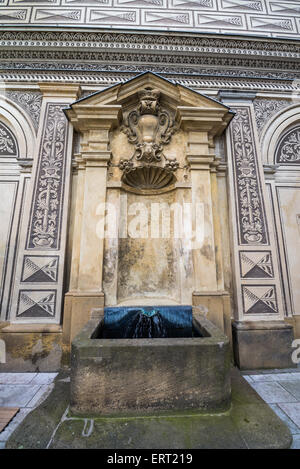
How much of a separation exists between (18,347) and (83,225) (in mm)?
2080

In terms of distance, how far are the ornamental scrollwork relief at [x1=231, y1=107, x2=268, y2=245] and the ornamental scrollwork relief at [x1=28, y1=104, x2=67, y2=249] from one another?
3.23 meters

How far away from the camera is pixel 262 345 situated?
3.61 m

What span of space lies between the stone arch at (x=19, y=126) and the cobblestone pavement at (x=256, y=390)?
3737mm

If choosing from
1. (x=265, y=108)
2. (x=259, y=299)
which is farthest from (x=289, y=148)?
(x=259, y=299)

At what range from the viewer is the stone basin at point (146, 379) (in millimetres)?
2033

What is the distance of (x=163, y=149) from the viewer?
14.4 feet

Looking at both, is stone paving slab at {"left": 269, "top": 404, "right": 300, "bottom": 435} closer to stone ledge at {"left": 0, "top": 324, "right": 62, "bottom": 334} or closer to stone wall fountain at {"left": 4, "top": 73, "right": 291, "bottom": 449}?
stone wall fountain at {"left": 4, "top": 73, "right": 291, "bottom": 449}

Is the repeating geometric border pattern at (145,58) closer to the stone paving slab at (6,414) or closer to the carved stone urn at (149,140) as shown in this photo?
the carved stone urn at (149,140)

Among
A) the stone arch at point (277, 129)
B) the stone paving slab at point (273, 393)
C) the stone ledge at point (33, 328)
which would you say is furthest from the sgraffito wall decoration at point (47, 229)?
the stone arch at point (277, 129)

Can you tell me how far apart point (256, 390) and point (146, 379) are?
1.74m

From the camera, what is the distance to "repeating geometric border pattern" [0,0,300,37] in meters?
5.57

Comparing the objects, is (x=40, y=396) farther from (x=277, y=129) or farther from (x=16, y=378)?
(x=277, y=129)

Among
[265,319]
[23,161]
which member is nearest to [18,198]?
[23,161]

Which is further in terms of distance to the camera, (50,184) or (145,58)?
(145,58)
